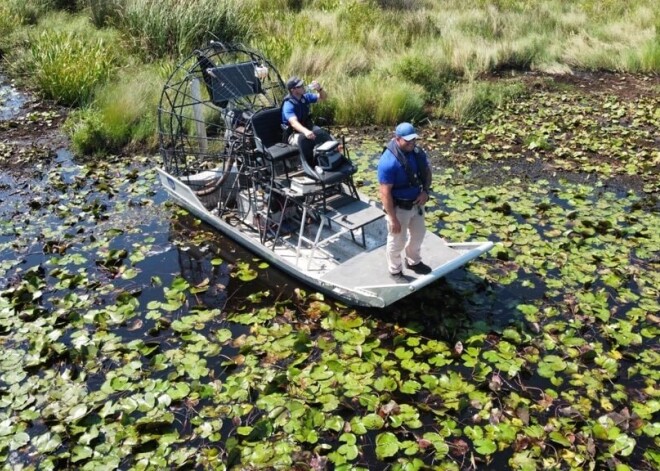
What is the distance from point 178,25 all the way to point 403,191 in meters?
10.5

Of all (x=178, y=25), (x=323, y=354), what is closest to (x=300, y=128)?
(x=323, y=354)

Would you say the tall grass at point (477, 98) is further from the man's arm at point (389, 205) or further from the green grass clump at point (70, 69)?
the green grass clump at point (70, 69)

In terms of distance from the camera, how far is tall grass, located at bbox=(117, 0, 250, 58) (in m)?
14.1

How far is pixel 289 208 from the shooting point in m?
7.76

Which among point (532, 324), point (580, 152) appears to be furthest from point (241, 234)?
point (580, 152)

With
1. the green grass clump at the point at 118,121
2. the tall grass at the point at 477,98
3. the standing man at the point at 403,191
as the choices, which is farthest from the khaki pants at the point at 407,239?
the tall grass at the point at 477,98

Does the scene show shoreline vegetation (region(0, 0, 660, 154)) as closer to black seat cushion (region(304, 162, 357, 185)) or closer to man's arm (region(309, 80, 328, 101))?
man's arm (region(309, 80, 328, 101))

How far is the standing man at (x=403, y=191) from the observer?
5566mm

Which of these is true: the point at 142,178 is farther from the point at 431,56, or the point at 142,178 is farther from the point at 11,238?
the point at 431,56

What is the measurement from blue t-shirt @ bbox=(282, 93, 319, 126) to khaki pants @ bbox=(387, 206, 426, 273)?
2.06m

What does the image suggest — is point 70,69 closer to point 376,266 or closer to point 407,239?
point 376,266

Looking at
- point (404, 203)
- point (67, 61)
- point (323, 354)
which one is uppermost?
point (404, 203)

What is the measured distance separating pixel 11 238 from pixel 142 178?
237 cm

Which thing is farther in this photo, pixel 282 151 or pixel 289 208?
pixel 289 208
